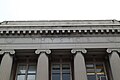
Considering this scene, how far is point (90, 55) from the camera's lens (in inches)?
683

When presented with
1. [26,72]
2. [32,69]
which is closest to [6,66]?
[26,72]

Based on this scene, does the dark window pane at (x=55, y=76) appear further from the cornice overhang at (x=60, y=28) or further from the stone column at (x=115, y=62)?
the stone column at (x=115, y=62)

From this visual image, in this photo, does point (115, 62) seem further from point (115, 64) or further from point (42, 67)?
point (42, 67)

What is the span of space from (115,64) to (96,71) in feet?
6.08

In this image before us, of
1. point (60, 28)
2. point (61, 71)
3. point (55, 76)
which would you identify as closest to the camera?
point (55, 76)

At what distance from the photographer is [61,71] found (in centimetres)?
1658

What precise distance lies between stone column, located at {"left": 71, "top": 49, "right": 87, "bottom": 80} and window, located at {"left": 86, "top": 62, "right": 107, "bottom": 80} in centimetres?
138

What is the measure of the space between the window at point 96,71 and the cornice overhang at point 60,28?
120 inches

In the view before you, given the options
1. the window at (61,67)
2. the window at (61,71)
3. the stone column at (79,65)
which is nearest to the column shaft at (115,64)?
the stone column at (79,65)

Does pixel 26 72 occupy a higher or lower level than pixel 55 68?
lower

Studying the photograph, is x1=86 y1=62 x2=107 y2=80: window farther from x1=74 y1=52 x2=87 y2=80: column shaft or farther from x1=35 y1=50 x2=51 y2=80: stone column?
x1=35 y1=50 x2=51 y2=80: stone column

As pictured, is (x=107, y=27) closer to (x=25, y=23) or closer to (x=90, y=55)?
(x=90, y=55)

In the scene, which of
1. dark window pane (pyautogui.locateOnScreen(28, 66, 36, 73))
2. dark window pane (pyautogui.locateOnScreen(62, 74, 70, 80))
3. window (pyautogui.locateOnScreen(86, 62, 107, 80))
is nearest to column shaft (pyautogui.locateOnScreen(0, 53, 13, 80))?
dark window pane (pyautogui.locateOnScreen(28, 66, 36, 73))

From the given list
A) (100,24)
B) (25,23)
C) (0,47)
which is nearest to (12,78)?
(0,47)
